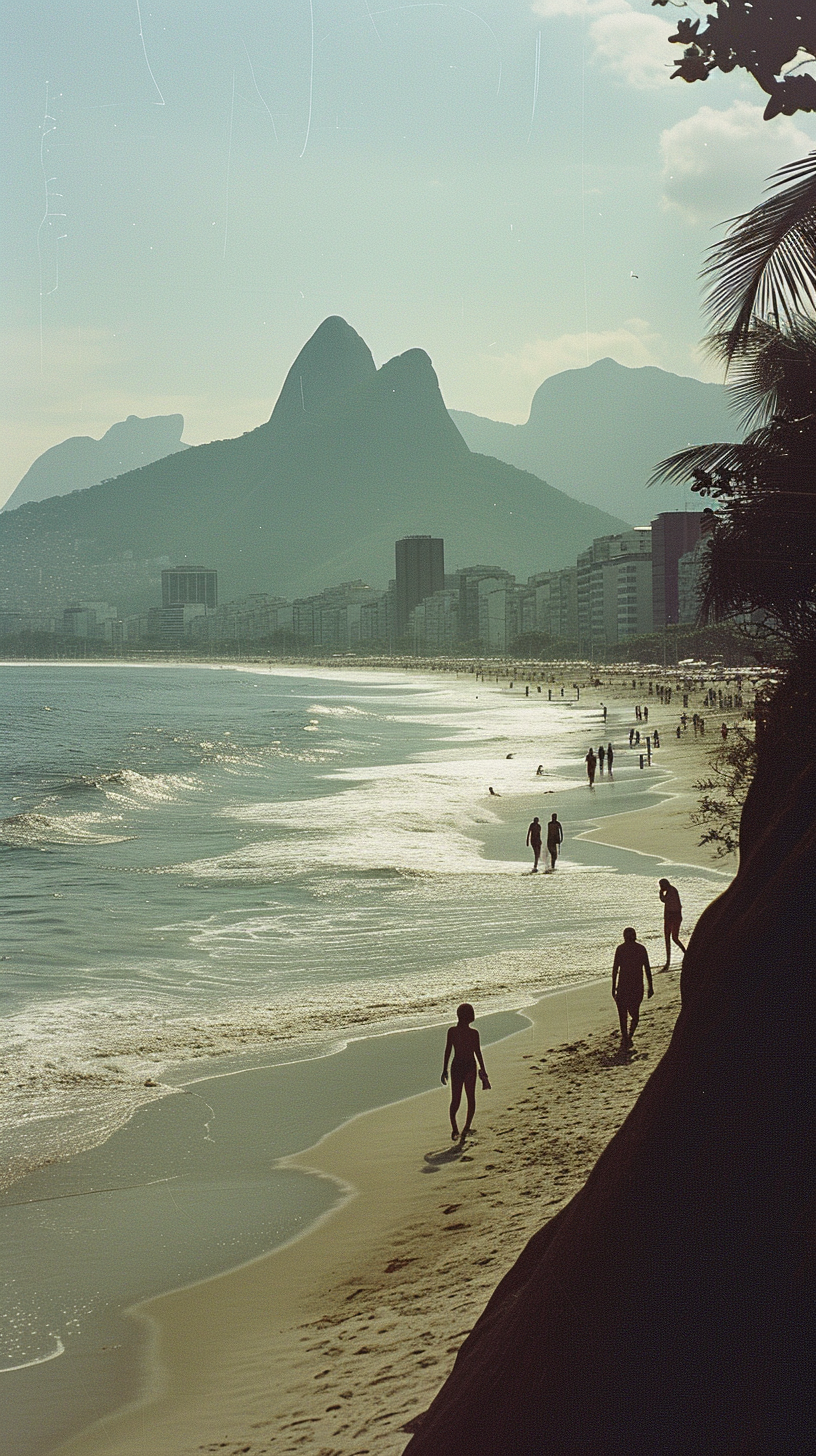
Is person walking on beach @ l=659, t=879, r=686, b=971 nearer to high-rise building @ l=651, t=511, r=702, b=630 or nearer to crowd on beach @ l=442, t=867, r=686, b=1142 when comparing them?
crowd on beach @ l=442, t=867, r=686, b=1142

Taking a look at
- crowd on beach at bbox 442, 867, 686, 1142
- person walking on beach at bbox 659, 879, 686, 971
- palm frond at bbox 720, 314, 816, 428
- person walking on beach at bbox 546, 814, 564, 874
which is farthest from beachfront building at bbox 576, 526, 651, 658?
palm frond at bbox 720, 314, 816, 428

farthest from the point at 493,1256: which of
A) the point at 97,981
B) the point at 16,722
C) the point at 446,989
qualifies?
the point at 16,722

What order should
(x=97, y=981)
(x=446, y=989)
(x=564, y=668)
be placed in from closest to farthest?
(x=446, y=989)
(x=97, y=981)
(x=564, y=668)

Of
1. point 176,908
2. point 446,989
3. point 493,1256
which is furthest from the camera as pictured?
point 176,908

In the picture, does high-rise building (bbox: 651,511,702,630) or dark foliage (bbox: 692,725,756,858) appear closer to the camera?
dark foliage (bbox: 692,725,756,858)

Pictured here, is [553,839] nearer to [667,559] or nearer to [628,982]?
[628,982]

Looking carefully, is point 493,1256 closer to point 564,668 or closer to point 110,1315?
point 110,1315

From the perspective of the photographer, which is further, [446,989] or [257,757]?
[257,757]
